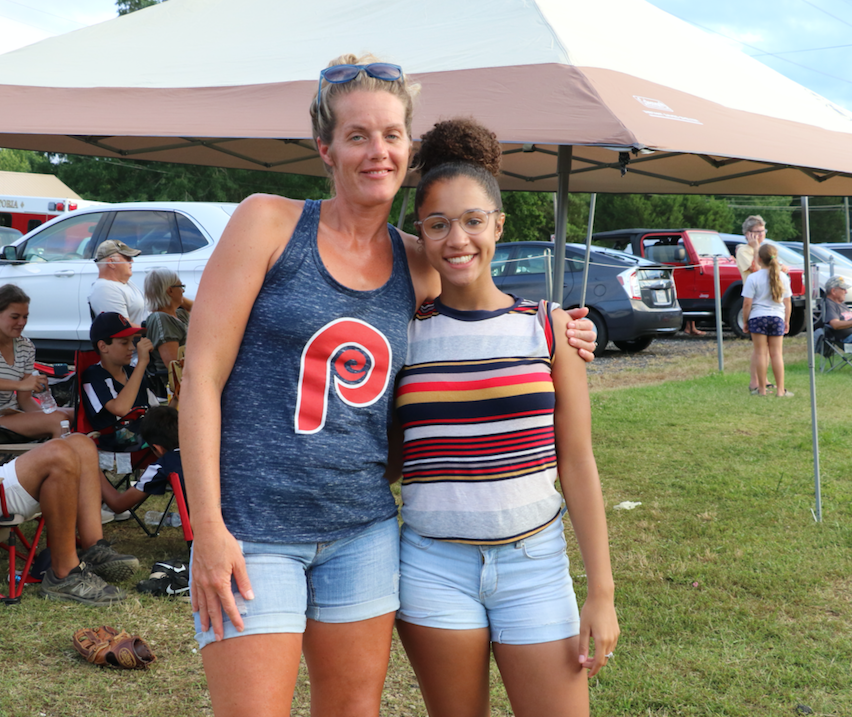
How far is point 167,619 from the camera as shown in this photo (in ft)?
12.1

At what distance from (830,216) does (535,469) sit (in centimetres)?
5765

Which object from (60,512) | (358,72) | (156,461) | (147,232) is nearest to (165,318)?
(156,461)

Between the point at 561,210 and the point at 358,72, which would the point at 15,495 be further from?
the point at 358,72

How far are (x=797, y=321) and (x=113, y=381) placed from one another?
1338 cm

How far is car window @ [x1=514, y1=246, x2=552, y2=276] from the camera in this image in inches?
474

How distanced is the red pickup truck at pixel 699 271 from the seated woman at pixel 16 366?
1147cm

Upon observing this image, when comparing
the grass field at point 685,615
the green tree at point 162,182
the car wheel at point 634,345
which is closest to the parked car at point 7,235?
the car wheel at point 634,345

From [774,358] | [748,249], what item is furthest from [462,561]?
[748,249]

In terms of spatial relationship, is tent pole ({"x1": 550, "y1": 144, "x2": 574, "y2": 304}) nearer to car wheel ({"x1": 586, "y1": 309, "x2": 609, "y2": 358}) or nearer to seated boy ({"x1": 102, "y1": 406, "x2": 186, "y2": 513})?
seated boy ({"x1": 102, "y1": 406, "x2": 186, "y2": 513})

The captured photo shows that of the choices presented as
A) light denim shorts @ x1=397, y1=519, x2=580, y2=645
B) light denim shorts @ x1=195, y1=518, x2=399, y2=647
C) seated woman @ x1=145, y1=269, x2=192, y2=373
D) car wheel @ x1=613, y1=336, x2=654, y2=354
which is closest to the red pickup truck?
car wheel @ x1=613, y1=336, x2=654, y2=354

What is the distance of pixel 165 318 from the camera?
18.8ft

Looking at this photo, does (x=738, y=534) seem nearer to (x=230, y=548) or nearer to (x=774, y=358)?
(x=230, y=548)

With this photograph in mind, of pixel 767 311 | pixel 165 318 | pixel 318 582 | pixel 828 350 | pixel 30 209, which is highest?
pixel 30 209

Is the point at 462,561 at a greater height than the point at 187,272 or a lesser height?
lesser
